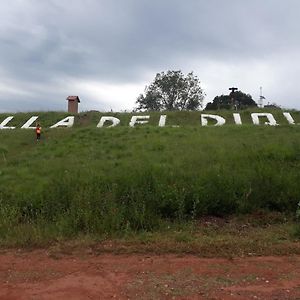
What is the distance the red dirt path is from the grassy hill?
5.08 ft

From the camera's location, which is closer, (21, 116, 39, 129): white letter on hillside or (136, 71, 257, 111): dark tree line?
(21, 116, 39, 129): white letter on hillside

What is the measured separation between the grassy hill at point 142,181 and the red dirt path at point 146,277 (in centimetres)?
155

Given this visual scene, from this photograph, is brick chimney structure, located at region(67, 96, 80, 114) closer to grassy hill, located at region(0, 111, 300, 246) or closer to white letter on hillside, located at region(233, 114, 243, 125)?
white letter on hillside, located at region(233, 114, 243, 125)

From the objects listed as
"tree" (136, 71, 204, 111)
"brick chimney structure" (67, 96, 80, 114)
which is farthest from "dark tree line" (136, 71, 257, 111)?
"brick chimney structure" (67, 96, 80, 114)

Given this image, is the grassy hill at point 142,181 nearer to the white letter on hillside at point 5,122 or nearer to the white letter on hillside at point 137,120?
the white letter on hillside at point 137,120

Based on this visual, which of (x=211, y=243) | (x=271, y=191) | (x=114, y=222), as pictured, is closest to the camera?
(x=211, y=243)

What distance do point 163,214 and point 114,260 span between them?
275cm

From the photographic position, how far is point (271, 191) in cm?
938

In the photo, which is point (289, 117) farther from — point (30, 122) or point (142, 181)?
point (142, 181)

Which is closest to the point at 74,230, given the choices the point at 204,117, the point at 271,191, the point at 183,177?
the point at 183,177

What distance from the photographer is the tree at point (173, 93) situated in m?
53.0

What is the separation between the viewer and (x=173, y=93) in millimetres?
53281

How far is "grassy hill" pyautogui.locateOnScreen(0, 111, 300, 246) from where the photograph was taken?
25.5 feet

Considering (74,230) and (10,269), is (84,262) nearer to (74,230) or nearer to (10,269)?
(10,269)
